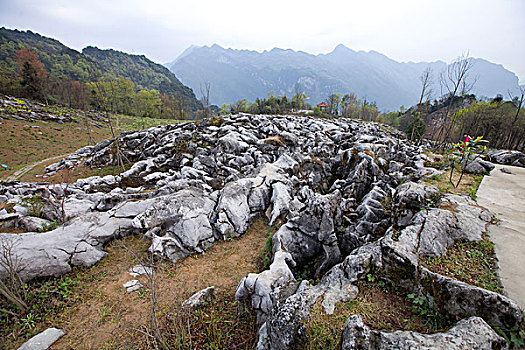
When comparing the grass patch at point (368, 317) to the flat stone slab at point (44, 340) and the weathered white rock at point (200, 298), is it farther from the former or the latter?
the flat stone slab at point (44, 340)

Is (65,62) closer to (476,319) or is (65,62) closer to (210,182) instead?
(210,182)

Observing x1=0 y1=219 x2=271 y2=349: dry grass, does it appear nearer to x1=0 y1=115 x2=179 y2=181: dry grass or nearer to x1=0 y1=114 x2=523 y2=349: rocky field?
x1=0 y1=114 x2=523 y2=349: rocky field

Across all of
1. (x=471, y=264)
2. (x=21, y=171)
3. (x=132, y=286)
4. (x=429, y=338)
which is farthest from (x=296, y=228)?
(x=21, y=171)

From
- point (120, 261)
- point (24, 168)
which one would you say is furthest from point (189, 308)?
point (24, 168)

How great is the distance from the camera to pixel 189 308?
264 inches

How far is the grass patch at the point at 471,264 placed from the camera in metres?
4.92

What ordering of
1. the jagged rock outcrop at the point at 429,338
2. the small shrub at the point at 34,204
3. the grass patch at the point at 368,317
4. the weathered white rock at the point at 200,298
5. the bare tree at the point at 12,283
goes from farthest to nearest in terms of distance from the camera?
the small shrub at the point at 34,204, the weathered white rock at the point at 200,298, the bare tree at the point at 12,283, the grass patch at the point at 368,317, the jagged rock outcrop at the point at 429,338

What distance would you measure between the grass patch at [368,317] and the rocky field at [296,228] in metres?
0.20

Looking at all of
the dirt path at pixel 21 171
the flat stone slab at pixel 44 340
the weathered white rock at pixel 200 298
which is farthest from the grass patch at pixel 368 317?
the dirt path at pixel 21 171

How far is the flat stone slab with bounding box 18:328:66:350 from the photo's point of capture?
18.5 feet

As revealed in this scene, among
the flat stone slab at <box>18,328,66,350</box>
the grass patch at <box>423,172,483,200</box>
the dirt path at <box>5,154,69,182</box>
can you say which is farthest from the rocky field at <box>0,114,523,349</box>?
the flat stone slab at <box>18,328,66,350</box>

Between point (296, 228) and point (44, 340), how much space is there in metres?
9.00

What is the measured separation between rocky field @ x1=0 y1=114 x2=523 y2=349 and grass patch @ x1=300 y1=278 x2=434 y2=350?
0.66 ft

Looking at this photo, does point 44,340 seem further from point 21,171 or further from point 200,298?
point 21,171
